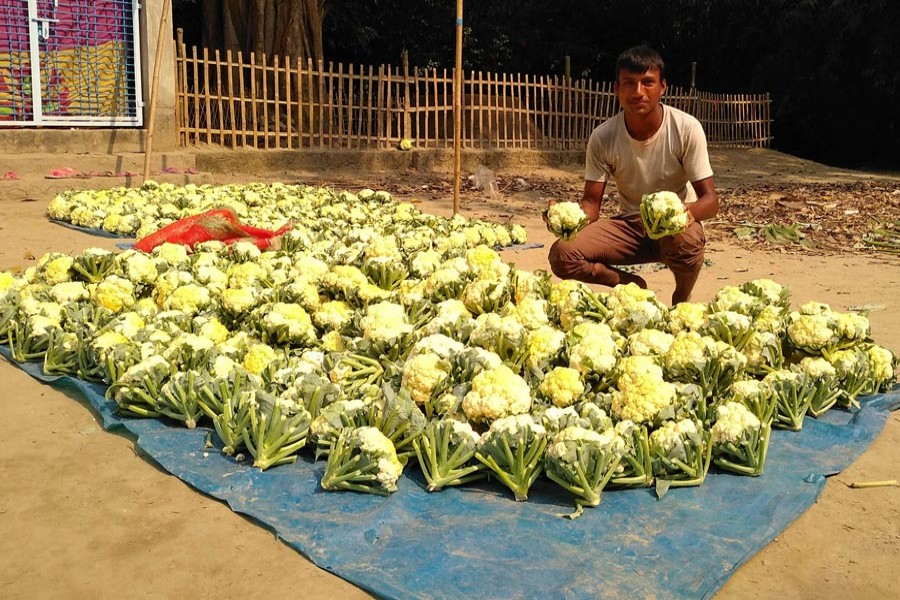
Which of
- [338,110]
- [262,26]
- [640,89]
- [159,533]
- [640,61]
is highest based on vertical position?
[262,26]

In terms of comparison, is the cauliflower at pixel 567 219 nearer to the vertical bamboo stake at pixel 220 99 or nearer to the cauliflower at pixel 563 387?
the cauliflower at pixel 563 387

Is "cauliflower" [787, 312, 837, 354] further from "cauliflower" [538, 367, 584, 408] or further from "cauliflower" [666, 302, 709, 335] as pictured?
"cauliflower" [538, 367, 584, 408]

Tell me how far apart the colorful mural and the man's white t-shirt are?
7604mm

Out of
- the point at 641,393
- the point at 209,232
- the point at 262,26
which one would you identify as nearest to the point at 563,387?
the point at 641,393

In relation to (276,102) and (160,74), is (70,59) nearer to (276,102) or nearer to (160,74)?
(160,74)

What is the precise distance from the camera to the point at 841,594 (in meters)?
2.02

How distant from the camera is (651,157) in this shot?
430 centimetres

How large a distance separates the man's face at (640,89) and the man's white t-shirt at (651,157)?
172mm

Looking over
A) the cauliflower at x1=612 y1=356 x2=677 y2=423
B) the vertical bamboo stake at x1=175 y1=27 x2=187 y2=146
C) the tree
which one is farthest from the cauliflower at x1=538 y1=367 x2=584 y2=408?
the tree

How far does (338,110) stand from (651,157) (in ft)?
30.5

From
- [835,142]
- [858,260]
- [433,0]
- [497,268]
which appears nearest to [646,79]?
[497,268]

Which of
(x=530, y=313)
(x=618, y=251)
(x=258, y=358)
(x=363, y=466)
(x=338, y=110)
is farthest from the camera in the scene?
(x=338, y=110)

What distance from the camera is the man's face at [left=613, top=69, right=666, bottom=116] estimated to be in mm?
4000

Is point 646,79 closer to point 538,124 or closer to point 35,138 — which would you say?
point 35,138
